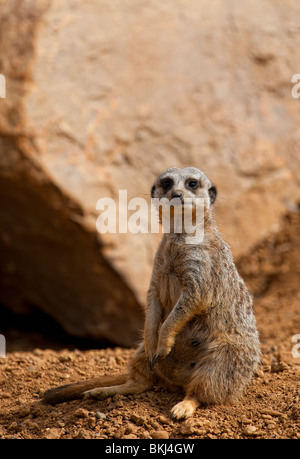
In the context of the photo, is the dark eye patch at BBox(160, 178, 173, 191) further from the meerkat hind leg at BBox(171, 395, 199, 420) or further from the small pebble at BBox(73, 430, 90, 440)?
the small pebble at BBox(73, 430, 90, 440)

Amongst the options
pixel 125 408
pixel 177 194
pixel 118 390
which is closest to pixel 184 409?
pixel 125 408

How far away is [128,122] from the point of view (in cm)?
514

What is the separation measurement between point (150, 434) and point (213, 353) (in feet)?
1.78

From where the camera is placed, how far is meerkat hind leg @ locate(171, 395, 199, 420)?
268 centimetres

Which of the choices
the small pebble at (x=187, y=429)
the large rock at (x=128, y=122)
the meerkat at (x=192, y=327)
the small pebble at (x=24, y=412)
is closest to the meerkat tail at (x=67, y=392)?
the meerkat at (x=192, y=327)

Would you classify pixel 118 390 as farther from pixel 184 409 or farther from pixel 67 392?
pixel 184 409

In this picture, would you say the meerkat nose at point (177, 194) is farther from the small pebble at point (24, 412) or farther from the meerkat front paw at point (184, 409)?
the small pebble at point (24, 412)

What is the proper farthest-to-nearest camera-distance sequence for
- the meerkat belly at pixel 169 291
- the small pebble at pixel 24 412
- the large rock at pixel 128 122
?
the large rock at pixel 128 122
the meerkat belly at pixel 169 291
the small pebble at pixel 24 412

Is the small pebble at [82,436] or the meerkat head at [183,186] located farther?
the meerkat head at [183,186]

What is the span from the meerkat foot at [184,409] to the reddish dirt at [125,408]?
34 millimetres

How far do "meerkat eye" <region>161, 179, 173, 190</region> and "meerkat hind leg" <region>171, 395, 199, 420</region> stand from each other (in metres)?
1.06

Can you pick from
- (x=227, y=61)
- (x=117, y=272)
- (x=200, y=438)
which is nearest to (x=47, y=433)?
(x=200, y=438)

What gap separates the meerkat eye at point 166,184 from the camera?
307 cm

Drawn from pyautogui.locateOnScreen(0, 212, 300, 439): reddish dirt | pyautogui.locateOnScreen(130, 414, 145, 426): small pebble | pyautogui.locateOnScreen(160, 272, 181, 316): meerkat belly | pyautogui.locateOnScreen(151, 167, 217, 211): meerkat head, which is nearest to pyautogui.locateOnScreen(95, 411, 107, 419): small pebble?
pyautogui.locateOnScreen(0, 212, 300, 439): reddish dirt
